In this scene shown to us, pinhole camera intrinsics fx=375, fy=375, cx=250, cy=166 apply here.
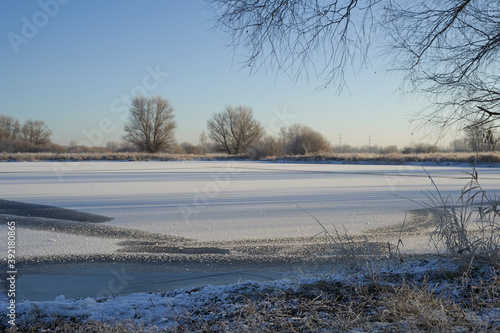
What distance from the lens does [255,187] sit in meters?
8.56

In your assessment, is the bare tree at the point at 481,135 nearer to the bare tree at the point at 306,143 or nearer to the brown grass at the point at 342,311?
the brown grass at the point at 342,311

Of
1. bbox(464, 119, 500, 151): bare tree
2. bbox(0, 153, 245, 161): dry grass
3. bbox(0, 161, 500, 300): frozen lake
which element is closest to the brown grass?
bbox(0, 161, 500, 300): frozen lake

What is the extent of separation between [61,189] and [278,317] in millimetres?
7590

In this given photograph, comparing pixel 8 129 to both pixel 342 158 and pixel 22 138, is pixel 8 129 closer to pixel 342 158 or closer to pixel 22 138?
pixel 22 138

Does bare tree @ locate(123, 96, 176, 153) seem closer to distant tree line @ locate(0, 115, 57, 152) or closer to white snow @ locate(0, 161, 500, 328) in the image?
distant tree line @ locate(0, 115, 57, 152)

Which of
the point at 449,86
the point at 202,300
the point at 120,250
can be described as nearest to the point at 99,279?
the point at 120,250

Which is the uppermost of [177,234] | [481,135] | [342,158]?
[481,135]

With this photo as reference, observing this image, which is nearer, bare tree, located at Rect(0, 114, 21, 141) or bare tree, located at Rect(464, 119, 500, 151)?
bare tree, located at Rect(464, 119, 500, 151)

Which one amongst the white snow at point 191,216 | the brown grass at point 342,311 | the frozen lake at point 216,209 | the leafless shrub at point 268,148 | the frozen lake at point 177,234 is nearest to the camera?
the brown grass at point 342,311
